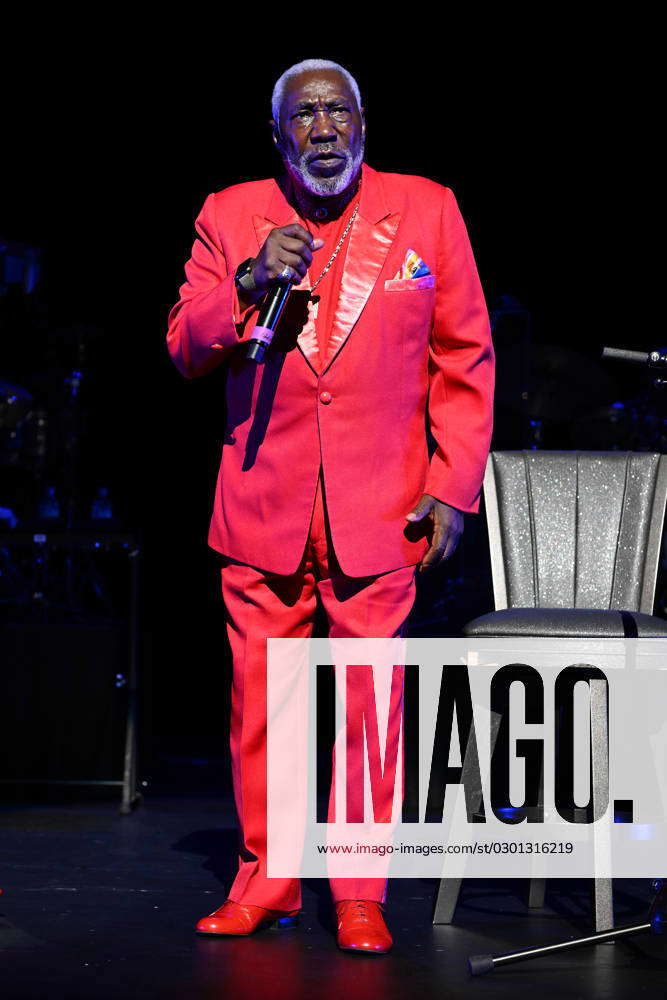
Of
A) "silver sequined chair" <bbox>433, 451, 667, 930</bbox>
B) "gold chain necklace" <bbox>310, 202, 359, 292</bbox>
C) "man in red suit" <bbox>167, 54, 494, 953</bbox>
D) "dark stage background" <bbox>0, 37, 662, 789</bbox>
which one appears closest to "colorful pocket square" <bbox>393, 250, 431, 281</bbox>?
"man in red suit" <bbox>167, 54, 494, 953</bbox>

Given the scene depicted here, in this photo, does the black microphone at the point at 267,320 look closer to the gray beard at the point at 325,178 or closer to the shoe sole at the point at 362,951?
the gray beard at the point at 325,178

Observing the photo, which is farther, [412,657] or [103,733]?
[103,733]

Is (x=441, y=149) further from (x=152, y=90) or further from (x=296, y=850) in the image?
(x=296, y=850)

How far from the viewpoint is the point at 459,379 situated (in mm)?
2438

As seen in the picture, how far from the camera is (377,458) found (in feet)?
7.88

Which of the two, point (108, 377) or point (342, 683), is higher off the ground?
point (108, 377)

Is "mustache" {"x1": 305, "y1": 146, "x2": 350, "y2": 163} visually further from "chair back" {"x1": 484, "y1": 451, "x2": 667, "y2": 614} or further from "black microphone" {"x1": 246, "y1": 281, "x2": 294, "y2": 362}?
"chair back" {"x1": 484, "y1": 451, "x2": 667, "y2": 614}

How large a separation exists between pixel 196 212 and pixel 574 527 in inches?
133

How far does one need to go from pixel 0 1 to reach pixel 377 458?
369cm

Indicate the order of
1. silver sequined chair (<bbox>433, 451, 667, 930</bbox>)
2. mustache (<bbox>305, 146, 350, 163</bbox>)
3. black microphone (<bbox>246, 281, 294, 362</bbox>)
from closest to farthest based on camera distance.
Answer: black microphone (<bbox>246, 281, 294, 362</bbox>), mustache (<bbox>305, 146, 350, 163</bbox>), silver sequined chair (<bbox>433, 451, 667, 930</bbox>)

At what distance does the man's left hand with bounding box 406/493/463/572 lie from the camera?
241 cm

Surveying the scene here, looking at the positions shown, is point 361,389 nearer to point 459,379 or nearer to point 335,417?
point 335,417

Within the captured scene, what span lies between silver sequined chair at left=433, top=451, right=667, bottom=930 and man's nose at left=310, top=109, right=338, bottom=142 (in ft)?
2.82

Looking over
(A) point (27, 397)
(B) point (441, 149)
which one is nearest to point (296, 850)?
(A) point (27, 397)
